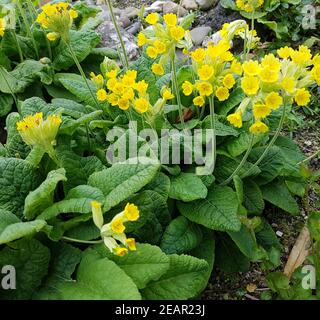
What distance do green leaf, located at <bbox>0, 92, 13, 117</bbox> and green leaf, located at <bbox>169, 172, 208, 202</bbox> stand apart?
4.06 ft

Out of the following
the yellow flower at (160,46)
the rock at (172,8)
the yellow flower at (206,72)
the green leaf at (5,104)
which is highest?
the yellow flower at (160,46)

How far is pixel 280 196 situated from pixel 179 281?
2.37 ft

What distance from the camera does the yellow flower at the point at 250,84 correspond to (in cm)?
177

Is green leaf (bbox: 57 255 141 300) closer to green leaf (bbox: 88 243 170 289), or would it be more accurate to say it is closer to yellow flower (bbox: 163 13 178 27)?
green leaf (bbox: 88 243 170 289)

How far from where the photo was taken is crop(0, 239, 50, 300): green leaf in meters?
1.97

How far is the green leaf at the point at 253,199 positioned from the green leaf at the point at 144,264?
613 mm

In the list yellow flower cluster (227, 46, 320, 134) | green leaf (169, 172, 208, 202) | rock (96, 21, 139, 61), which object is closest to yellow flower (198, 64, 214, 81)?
yellow flower cluster (227, 46, 320, 134)

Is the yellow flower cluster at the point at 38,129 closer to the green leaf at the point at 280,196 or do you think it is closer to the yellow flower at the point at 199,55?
the yellow flower at the point at 199,55

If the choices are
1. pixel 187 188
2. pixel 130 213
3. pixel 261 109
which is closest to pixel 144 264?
pixel 130 213

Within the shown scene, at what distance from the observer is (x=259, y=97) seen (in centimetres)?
180

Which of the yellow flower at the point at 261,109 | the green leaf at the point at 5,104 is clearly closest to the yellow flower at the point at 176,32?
the yellow flower at the point at 261,109

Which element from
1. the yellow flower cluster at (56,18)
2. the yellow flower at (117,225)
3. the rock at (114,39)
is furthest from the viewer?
the rock at (114,39)

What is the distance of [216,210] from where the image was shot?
2188 mm

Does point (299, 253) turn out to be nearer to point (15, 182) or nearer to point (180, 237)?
point (180, 237)
